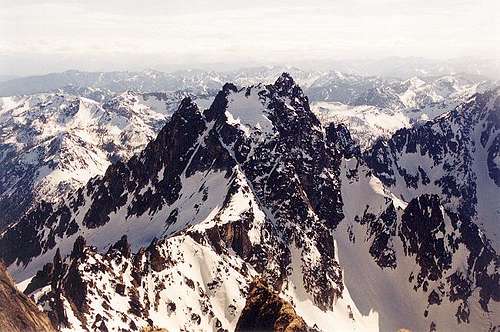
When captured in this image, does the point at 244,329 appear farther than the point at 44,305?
No

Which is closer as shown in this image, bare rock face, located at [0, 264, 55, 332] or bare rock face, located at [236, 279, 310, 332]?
bare rock face, located at [0, 264, 55, 332]

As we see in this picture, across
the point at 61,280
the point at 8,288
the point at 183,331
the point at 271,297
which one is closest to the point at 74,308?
the point at 61,280

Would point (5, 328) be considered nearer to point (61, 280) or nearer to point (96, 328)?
point (96, 328)

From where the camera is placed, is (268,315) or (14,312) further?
(268,315)

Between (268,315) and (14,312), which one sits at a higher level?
(14,312)
